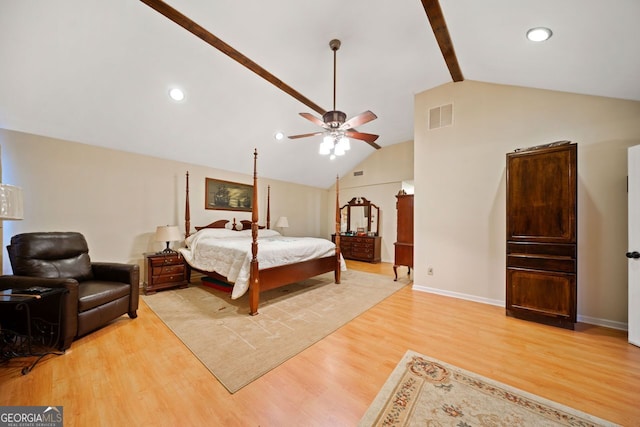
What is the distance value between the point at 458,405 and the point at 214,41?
4.25m

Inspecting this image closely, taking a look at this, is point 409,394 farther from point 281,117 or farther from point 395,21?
point 281,117

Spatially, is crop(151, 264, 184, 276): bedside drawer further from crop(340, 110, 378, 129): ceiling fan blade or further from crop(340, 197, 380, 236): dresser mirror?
crop(340, 197, 380, 236): dresser mirror

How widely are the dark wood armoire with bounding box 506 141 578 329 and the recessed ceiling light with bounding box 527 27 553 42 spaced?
117 centimetres

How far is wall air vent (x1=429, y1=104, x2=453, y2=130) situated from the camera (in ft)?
12.3

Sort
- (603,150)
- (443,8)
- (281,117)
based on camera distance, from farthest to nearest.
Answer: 1. (281,117)
2. (603,150)
3. (443,8)

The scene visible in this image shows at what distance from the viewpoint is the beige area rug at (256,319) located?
200cm

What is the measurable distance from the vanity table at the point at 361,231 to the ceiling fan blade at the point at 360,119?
4.14m

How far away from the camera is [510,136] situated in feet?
10.7

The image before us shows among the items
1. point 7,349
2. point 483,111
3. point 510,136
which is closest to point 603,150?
point 510,136

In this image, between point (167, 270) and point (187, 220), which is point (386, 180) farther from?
point (167, 270)

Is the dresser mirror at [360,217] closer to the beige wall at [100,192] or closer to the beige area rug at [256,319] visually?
the beige area rug at [256,319]

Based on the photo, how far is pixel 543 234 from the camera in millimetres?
2730

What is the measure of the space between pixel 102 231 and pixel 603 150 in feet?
23.2

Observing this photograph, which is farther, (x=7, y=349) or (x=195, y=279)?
(x=195, y=279)
